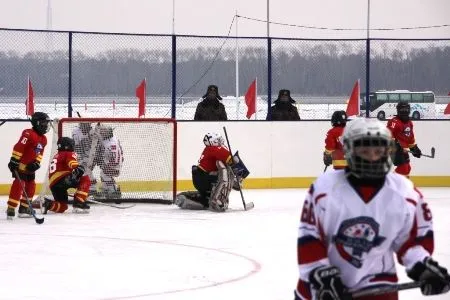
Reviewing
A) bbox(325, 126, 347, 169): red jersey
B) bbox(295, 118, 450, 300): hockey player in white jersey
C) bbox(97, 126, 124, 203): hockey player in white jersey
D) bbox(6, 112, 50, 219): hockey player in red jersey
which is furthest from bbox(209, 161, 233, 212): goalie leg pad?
bbox(295, 118, 450, 300): hockey player in white jersey

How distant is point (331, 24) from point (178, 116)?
370 cm

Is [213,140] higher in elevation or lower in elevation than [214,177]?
higher

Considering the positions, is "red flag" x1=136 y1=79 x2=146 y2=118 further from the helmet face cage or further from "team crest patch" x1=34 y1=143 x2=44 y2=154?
"team crest patch" x1=34 y1=143 x2=44 y2=154

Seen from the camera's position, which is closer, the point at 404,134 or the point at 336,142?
the point at 336,142

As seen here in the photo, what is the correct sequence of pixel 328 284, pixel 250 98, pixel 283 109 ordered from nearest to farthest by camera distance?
pixel 328 284, pixel 283 109, pixel 250 98

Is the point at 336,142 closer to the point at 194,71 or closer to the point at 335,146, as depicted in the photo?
the point at 335,146

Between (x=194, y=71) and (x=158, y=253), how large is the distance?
6.43 metres

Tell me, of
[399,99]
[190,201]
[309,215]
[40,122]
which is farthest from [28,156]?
[309,215]

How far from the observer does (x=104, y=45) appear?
1461 centimetres

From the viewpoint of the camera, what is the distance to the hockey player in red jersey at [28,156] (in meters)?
11.3

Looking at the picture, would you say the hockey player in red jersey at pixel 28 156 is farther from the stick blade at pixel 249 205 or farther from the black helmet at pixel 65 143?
the stick blade at pixel 249 205

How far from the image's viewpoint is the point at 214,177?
12578 mm

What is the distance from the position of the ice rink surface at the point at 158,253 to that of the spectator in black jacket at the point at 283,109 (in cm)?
225

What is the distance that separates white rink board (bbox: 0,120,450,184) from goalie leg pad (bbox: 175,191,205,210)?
192 cm
